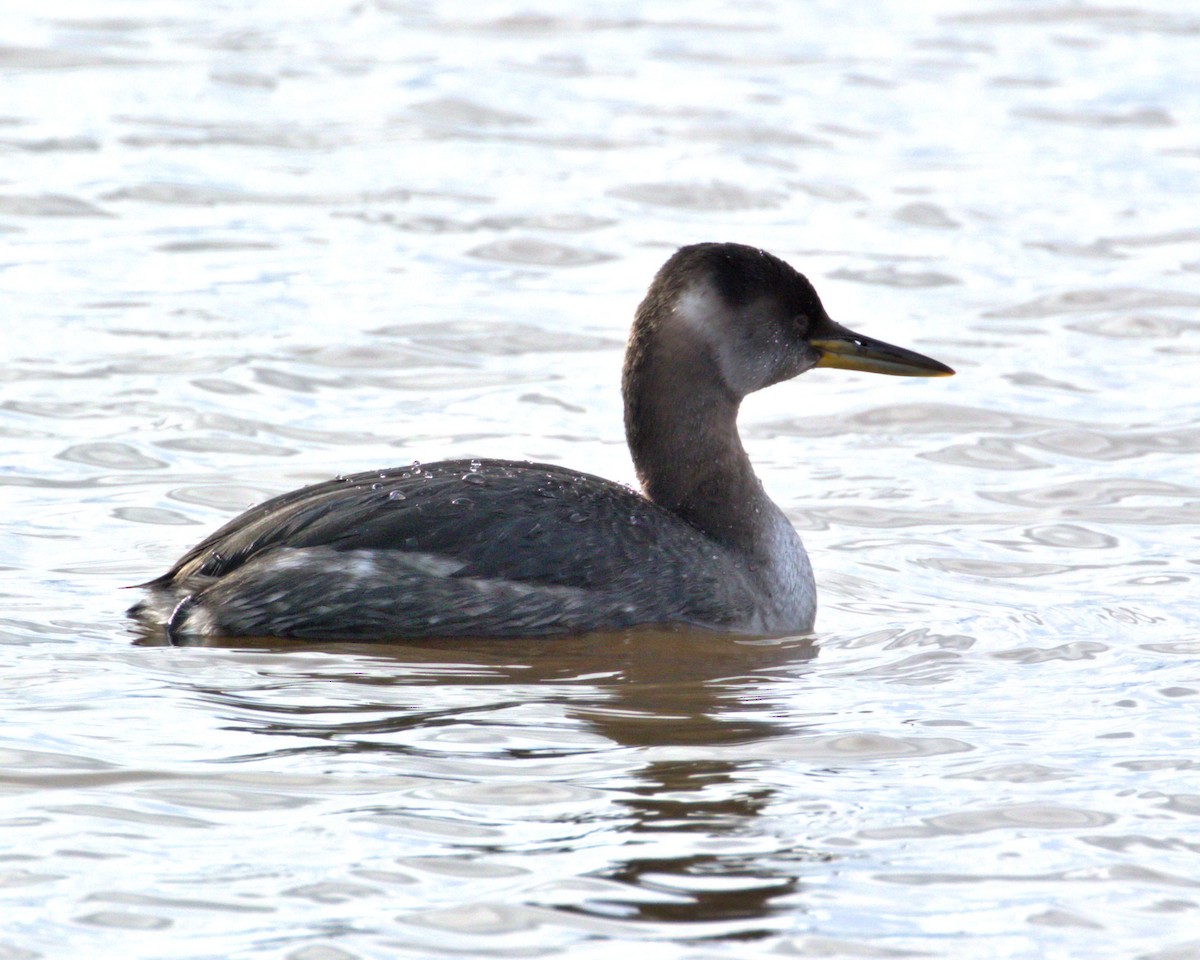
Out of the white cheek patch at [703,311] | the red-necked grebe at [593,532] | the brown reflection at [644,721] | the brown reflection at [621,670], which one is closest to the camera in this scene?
the brown reflection at [644,721]

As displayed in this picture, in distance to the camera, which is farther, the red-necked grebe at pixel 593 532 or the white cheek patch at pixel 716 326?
Result: the white cheek patch at pixel 716 326

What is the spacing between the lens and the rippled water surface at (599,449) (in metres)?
5.31

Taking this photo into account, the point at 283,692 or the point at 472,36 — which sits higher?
the point at 472,36

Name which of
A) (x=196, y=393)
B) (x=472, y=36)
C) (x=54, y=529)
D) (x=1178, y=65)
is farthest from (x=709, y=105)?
(x=54, y=529)

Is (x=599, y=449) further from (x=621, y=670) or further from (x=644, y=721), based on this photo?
(x=644, y=721)

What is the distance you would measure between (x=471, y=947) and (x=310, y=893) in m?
0.44

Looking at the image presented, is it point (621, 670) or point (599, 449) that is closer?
point (621, 670)

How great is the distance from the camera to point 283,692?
6438mm

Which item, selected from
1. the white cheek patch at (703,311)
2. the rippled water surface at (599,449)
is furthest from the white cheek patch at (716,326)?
the rippled water surface at (599,449)

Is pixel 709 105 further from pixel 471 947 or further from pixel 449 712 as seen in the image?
pixel 471 947

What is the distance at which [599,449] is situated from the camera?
9484 millimetres

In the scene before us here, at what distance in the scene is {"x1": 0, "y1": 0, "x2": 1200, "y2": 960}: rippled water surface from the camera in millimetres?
5312

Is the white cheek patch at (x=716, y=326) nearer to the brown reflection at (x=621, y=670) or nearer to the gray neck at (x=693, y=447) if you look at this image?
the gray neck at (x=693, y=447)

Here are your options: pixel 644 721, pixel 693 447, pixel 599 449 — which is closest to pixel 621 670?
pixel 644 721
